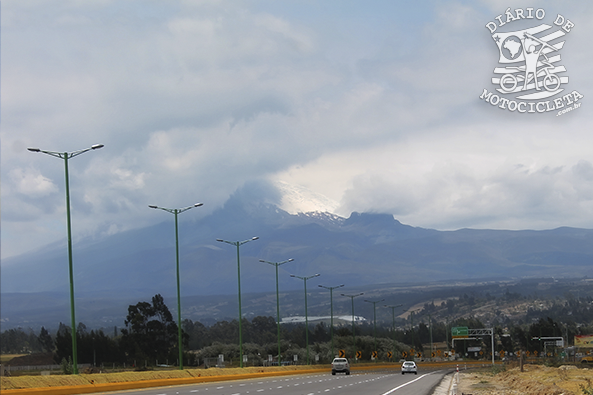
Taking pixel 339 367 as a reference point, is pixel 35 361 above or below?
below

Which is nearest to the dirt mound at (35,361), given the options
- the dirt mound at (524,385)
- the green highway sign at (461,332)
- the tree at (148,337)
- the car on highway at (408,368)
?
the tree at (148,337)

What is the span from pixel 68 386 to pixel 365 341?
144348mm

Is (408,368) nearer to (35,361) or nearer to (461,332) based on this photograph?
(461,332)

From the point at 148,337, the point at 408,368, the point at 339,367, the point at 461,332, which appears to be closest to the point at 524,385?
the point at 339,367

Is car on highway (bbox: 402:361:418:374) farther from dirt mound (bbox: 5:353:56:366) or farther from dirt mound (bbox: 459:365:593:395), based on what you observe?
dirt mound (bbox: 5:353:56:366)

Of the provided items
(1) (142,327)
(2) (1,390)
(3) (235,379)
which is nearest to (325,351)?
(1) (142,327)

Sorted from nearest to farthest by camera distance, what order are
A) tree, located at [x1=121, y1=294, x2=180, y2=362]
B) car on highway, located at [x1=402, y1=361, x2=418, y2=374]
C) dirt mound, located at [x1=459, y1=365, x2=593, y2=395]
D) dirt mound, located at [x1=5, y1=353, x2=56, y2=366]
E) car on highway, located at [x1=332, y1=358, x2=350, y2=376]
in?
1. dirt mound, located at [x1=459, y1=365, x2=593, y2=395]
2. car on highway, located at [x1=332, y1=358, x2=350, y2=376]
3. car on highway, located at [x1=402, y1=361, x2=418, y2=374]
4. tree, located at [x1=121, y1=294, x2=180, y2=362]
5. dirt mound, located at [x1=5, y1=353, x2=56, y2=366]

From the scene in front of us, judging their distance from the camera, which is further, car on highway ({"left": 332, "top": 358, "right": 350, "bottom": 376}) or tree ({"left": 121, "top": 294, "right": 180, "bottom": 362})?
tree ({"left": 121, "top": 294, "right": 180, "bottom": 362})

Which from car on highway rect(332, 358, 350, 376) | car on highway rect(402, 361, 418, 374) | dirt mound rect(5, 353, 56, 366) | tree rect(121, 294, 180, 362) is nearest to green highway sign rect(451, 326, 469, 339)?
tree rect(121, 294, 180, 362)

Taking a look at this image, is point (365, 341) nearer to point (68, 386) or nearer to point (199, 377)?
point (199, 377)

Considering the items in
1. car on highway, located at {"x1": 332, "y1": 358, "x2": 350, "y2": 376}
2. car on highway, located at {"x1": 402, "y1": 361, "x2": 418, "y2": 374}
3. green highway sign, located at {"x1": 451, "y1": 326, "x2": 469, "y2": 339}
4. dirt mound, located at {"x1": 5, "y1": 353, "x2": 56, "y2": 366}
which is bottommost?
dirt mound, located at {"x1": 5, "y1": 353, "x2": 56, "y2": 366}

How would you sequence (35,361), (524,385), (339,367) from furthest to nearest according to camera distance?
(35,361)
(339,367)
(524,385)

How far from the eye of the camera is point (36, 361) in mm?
159500

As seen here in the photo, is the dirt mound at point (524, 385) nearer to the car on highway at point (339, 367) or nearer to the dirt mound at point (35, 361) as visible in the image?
the car on highway at point (339, 367)
